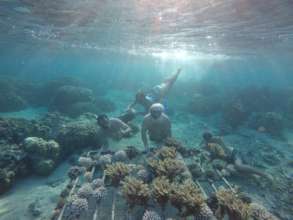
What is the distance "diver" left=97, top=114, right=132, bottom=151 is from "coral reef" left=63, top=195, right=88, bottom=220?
6085mm

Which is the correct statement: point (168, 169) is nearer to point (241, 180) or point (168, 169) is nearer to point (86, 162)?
point (86, 162)

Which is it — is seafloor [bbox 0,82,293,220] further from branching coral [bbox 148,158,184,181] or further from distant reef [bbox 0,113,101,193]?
branching coral [bbox 148,158,184,181]

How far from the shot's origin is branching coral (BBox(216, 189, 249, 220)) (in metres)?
5.93

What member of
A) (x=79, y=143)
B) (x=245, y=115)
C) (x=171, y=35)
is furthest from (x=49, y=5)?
(x=245, y=115)

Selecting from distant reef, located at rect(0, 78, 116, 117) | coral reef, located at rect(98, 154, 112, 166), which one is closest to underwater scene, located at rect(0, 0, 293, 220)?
coral reef, located at rect(98, 154, 112, 166)

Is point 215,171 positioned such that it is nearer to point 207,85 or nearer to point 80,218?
point 80,218

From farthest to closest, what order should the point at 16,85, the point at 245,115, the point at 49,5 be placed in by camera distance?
the point at 16,85, the point at 245,115, the point at 49,5

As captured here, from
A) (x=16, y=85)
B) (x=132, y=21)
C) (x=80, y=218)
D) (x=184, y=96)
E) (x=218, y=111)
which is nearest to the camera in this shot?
(x=80, y=218)

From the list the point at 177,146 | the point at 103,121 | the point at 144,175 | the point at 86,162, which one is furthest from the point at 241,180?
the point at 103,121

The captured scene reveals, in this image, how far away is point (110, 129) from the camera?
46.1 ft

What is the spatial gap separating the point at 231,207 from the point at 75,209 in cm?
417

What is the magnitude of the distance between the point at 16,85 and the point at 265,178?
2989 cm

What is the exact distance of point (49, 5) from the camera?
14922 mm

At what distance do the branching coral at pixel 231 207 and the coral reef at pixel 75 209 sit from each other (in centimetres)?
367
